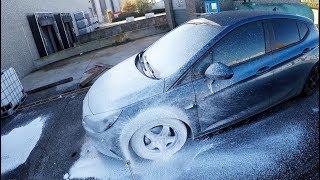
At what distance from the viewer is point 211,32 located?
435 centimetres

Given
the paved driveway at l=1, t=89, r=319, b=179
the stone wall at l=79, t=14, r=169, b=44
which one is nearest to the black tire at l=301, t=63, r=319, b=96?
the paved driveway at l=1, t=89, r=319, b=179

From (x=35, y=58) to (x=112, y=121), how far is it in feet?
36.2

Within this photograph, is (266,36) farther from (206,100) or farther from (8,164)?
(8,164)

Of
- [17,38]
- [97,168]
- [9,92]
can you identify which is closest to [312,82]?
[97,168]

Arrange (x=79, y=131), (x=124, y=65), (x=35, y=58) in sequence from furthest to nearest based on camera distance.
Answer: (x=35, y=58) → (x=79, y=131) → (x=124, y=65)

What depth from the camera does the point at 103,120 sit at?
12.9ft

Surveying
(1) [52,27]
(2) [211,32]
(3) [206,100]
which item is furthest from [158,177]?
(1) [52,27]

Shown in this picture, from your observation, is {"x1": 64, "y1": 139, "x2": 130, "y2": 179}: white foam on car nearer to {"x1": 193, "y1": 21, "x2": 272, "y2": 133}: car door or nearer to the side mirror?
{"x1": 193, "y1": 21, "x2": 272, "y2": 133}: car door

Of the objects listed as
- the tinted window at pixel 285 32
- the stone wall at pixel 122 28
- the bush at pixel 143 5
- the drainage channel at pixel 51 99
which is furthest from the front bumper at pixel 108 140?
the bush at pixel 143 5

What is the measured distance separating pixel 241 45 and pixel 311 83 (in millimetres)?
1672

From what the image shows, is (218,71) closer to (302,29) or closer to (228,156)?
(228,156)

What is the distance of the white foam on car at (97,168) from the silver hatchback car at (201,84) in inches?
12.1

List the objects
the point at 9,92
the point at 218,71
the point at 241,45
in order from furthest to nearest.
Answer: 1. the point at 9,92
2. the point at 241,45
3. the point at 218,71

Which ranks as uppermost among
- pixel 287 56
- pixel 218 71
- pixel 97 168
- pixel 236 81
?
pixel 218 71
